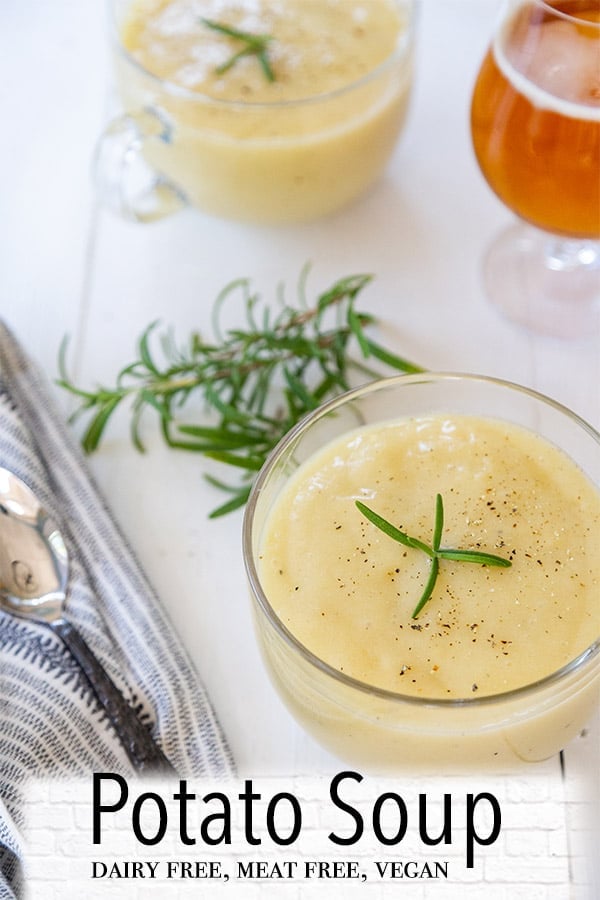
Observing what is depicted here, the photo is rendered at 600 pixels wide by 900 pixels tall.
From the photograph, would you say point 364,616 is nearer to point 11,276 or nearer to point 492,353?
point 492,353

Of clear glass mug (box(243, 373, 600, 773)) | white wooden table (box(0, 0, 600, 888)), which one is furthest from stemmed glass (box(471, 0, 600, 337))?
clear glass mug (box(243, 373, 600, 773))

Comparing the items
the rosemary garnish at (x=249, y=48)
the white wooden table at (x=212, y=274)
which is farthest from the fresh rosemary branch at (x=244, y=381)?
the rosemary garnish at (x=249, y=48)

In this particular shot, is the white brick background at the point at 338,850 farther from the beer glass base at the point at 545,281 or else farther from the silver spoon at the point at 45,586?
the beer glass base at the point at 545,281

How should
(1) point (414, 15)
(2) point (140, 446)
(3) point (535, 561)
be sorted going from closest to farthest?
(3) point (535, 561)
(2) point (140, 446)
(1) point (414, 15)

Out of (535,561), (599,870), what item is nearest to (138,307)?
(535,561)

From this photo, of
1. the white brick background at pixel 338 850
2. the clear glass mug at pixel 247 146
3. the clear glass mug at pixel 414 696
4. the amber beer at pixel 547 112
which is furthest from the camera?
the clear glass mug at pixel 247 146

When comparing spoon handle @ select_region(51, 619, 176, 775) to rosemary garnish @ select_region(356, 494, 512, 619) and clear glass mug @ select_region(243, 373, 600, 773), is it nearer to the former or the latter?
clear glass mug @ select_region(243, 373, 600, 773)

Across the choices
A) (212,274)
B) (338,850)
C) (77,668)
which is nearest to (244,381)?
(212,274)
